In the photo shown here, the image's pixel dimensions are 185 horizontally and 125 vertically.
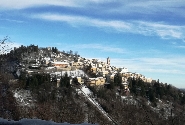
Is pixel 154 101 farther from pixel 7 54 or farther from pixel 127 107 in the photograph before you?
pixel 7 54

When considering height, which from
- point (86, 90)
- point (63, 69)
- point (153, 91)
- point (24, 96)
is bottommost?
point (153, 91)

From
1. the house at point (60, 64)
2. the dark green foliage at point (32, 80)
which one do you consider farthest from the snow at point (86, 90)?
the house at point (60, 64)

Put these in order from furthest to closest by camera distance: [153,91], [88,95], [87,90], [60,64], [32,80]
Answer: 1. [60,64]
2. [153,91]
3. [87,90]
4. [88,95]
5. [32,80]

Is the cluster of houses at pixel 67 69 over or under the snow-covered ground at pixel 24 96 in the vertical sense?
over

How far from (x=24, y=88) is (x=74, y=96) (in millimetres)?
9296

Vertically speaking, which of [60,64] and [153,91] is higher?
[60,64]

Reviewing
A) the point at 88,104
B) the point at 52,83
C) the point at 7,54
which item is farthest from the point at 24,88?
the point at 7,54

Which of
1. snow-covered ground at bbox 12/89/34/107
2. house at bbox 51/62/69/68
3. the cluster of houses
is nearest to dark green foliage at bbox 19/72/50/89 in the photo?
snow-covered ground at bbox 12/89/34/107

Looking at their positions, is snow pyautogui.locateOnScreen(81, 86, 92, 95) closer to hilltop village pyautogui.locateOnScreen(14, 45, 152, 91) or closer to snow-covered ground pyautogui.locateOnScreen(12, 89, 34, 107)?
hilltop village pyautogui.locateOnScreen(14, 45, 152, 91)

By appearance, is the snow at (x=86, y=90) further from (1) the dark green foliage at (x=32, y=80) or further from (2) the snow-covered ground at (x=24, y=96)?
(2) the snow-covered ground at (x=24, y=96)

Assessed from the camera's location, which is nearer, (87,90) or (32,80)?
(32,80)


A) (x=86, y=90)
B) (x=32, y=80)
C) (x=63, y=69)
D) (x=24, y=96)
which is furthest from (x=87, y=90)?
(x=24, y=96)

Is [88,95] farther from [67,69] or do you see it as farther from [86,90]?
[67,69]

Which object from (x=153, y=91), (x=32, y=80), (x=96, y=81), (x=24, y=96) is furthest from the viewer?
(x=153, y=91)
